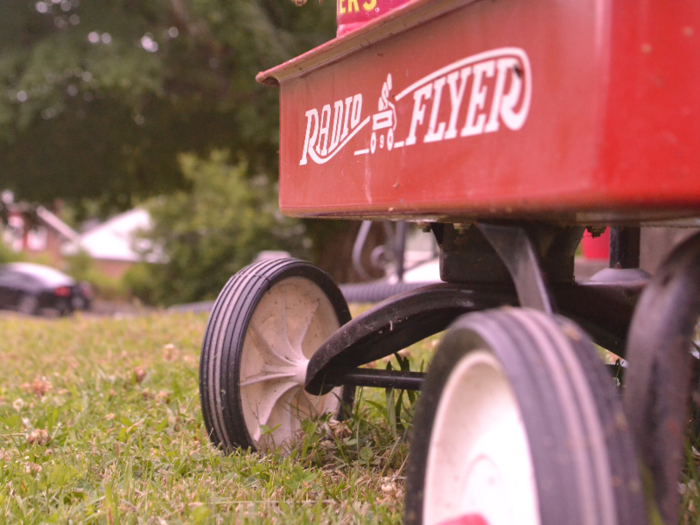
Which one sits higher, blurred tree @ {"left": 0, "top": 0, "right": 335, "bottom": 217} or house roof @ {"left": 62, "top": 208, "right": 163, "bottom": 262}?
blurred tree @ {"left": 0, "top": 0, "right": 335, "bottom": 217}

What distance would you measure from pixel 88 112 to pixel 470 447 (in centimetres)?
1110

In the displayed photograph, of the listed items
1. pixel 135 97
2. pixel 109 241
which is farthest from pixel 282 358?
pixel 109 241

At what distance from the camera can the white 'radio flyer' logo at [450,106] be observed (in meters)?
1.18

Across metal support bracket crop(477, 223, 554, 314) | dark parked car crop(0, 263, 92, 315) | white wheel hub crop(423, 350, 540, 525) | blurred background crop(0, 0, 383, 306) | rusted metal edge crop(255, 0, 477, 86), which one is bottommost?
dark parked car crop(0, 263, 92, 315)

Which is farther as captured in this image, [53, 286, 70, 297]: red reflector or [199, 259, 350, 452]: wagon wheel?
[53, 286, 70, 297]: red reflector

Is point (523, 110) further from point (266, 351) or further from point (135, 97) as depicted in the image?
point (135, 97)

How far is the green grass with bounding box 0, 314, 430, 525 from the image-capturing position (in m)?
1.61

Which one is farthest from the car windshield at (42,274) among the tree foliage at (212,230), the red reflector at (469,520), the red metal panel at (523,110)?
the red reflector at (469,520)

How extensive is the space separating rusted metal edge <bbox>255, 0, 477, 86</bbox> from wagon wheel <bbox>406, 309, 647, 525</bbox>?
23.1 inches

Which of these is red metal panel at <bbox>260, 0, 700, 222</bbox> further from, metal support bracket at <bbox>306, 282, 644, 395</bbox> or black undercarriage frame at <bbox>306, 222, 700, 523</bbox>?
metal support bracket at <bbox>306, 282, 644, 395</bbox>

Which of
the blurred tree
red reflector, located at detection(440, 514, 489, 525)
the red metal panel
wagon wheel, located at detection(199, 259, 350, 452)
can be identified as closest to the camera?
the red metal panel

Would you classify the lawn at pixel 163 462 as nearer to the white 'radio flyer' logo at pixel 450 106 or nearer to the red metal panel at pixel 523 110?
the red metal panel at pixel 523 110

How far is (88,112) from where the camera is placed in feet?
36.6

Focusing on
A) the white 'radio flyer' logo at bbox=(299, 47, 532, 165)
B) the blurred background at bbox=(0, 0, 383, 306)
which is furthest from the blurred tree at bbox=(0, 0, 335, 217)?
the white 'radio flyer' logo at bbox=(299, 47, 532, 165)
